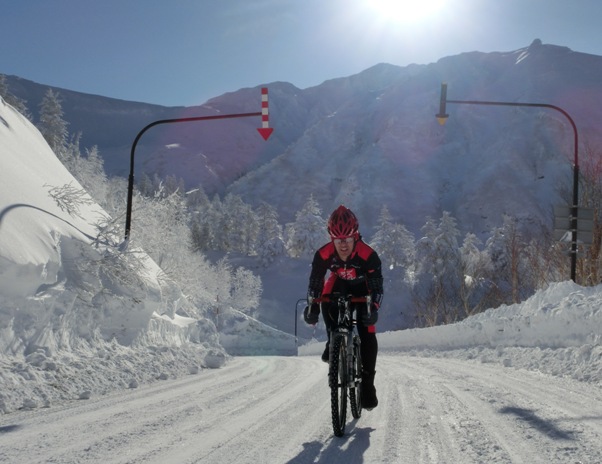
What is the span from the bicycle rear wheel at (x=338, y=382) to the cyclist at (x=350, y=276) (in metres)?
0.34

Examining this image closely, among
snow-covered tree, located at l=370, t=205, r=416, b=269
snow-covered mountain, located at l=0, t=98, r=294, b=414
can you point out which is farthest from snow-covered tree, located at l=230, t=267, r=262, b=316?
snow-covered mountain, located at l=0, t=98, r=294, b=414

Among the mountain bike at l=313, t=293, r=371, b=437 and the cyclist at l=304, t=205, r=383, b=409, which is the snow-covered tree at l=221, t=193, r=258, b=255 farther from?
the mountain bike at l=313, t=293, r=371, b=437

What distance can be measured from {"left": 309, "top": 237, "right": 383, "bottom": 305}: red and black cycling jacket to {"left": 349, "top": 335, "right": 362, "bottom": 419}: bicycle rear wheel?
504 millimetres

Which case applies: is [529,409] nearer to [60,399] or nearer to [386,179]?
[60,399]

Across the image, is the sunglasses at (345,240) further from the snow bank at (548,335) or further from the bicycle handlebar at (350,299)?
the snow bank at (548,335)

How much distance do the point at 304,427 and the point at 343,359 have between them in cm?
75

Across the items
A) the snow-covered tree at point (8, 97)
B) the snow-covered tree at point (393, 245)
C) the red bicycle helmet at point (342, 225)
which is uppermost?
the snow-covered tree at point (8, 97)

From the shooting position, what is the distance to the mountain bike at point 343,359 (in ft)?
15.0

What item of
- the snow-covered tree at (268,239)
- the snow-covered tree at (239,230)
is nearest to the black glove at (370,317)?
the snow-covered tree at (268,239)

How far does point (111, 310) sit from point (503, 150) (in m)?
194

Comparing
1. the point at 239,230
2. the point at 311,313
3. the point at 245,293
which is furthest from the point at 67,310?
the point at 239,230

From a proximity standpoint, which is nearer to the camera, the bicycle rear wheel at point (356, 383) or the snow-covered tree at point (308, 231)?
the bicycle rear wheel at point (356, 383)

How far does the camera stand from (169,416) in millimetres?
5223

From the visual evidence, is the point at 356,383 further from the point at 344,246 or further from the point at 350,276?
the point at 344,246
